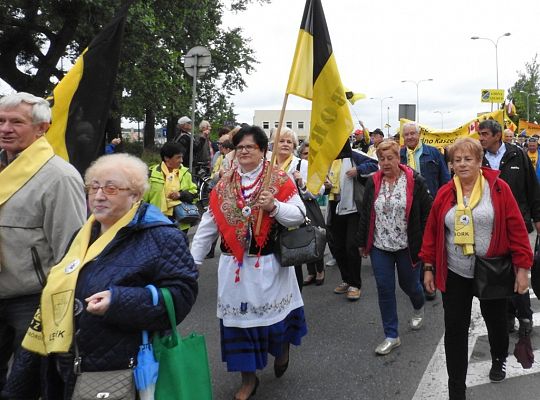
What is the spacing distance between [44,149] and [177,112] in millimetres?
20253

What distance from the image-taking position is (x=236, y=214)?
348 centimetres

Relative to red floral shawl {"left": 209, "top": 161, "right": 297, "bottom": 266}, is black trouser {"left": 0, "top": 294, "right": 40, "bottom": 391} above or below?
below

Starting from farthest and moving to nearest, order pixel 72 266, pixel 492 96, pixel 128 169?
pixel 492 96 → pixel 128 169 → pixel 72 266

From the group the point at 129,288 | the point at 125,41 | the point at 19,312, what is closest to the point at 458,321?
the point at 129,288

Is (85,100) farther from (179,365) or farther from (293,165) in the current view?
(293,165)

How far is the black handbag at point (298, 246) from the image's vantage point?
348cm

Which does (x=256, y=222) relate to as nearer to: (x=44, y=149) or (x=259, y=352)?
(x=259, y=352)

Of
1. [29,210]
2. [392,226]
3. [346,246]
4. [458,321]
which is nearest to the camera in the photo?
[29,210]

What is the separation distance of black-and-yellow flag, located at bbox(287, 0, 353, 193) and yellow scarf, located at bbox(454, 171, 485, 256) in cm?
96

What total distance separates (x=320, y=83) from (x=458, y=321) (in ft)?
6.07

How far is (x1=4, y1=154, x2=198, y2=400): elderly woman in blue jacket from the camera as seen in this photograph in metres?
2.12

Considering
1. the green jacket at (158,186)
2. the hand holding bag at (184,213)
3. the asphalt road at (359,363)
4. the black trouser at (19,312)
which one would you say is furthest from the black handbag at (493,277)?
the green jacket at (158,186)

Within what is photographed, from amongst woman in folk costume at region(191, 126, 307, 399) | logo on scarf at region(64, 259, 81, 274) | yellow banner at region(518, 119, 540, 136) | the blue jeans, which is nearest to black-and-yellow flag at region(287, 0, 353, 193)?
woman in folk costume at region(191, 126, 307, 399)

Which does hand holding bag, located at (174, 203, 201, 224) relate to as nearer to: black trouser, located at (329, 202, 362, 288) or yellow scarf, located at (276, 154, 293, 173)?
yellow scarf, located at (276, 154, 293, 173)
